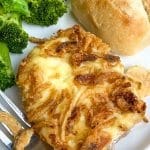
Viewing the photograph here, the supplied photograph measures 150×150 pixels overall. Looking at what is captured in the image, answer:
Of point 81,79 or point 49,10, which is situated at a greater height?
point 49,10

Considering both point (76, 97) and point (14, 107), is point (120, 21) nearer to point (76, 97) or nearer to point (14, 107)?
point (76, 97)

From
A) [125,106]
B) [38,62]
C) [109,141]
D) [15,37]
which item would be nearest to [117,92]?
[125,106]

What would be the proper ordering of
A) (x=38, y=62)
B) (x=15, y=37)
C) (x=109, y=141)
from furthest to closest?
(x=15, y=37)
(x=38, y=62)
(x=109, y=141)

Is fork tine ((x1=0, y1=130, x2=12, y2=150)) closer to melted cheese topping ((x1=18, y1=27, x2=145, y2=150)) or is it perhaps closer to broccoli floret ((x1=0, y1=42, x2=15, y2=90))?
melted cheese topping ((x1=18, y1=27, x2=145, y2=150))

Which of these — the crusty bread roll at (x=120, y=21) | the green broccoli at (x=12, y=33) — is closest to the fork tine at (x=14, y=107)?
the green broccoli at (x=12, y=33)

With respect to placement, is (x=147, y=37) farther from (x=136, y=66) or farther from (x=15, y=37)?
(x=15, y=37)

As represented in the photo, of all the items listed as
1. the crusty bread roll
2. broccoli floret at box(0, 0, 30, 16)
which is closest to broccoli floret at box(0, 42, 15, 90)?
Answer: broccoli floret at box(0, 0, 30, 16)
